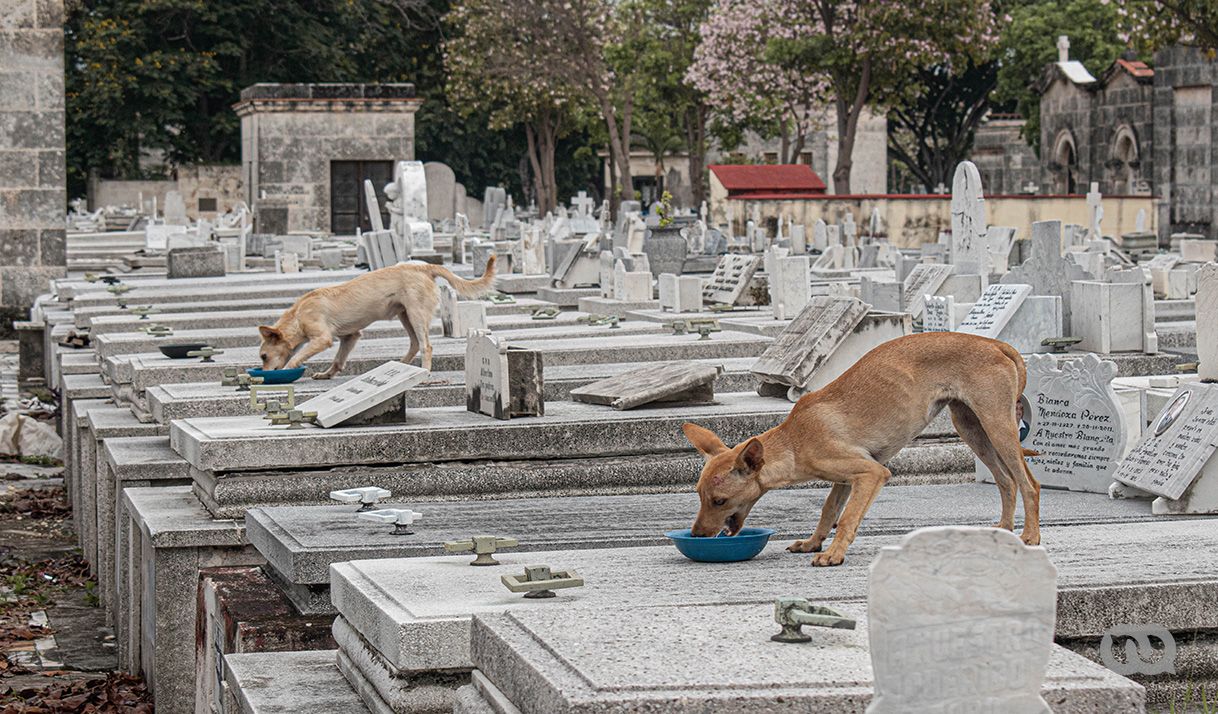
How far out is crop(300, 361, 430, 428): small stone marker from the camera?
812 cm

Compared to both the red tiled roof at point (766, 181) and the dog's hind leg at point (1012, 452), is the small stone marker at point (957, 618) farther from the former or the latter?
the red tiled roof at point (766, 181)

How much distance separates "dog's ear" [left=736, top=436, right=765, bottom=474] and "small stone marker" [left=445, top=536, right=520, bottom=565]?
0.84 metres

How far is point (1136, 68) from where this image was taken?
44.7 meters

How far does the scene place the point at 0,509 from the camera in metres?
12.6

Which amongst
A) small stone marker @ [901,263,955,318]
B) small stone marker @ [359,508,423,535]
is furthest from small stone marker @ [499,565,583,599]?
small stone marker @ [901,263,955,318]

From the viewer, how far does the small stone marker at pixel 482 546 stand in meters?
5.65

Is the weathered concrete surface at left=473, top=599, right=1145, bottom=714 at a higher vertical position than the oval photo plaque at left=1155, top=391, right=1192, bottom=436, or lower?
lower

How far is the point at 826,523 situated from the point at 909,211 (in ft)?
106

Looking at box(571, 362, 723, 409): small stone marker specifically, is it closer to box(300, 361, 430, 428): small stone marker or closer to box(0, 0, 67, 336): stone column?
box(300, 361, 430, 428): small stone marker

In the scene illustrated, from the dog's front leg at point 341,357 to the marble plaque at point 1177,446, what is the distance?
4.92m

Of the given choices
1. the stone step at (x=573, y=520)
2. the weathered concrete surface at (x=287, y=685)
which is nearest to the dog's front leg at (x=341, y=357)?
the stone step at (x=573, y=520)

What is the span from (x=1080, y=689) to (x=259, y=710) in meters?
2.39

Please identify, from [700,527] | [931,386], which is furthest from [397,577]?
[931,386]

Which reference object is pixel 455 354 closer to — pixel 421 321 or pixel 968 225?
pixel 421 321
